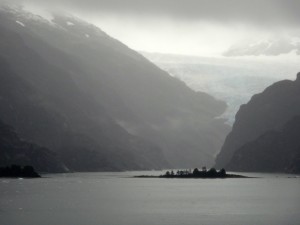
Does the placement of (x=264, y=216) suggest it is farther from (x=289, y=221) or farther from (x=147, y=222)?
(x=147, y=222)

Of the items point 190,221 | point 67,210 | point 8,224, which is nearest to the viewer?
point 8,224

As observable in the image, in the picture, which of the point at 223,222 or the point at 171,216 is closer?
the point at 223,222

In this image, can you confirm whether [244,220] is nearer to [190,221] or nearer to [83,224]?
[190,221]

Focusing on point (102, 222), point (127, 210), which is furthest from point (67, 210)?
point (102, 222)

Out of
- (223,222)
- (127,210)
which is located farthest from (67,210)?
(223,222)

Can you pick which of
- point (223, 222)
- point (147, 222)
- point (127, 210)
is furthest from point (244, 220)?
point (127, 210)

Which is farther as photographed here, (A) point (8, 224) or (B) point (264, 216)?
(B) point (264, 216)

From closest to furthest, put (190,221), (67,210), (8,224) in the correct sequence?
1. (8,224)
2. (190,221)
3. (67,210)
